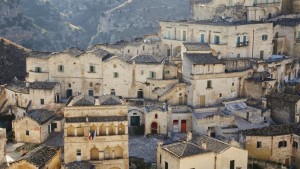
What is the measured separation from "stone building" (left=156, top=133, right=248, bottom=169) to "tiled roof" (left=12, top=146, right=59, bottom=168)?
9014 mm

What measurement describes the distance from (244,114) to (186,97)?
6581mm

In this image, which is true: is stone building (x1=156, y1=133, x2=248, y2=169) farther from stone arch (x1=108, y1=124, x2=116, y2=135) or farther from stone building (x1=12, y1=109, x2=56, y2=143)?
stone building (x1=12, y1=109, x2=56, y2=143)

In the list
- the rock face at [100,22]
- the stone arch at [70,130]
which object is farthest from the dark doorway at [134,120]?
the rock face at [100,22]

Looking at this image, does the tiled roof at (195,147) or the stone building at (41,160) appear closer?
the tiled roof at (195,147)

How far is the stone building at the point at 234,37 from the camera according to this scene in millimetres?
58250

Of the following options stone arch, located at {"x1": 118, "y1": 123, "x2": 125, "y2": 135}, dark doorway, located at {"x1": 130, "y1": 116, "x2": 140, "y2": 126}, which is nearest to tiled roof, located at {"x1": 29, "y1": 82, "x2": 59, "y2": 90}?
dark doorway, located at {"x1": 130, "y1": 116, "x2": 140, "y2": 126}

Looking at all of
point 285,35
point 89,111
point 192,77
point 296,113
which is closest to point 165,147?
point 89,111

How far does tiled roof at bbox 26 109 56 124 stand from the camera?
49562mm

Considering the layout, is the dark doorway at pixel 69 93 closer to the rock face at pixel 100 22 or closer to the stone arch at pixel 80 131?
the stone arch at pixel 80 131

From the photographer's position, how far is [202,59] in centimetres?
5238

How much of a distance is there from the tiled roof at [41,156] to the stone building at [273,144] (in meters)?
17.0

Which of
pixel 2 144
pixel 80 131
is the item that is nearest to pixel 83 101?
pixel 80 131

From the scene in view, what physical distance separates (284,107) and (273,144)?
7.51m

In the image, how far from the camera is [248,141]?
44406 millimetres
